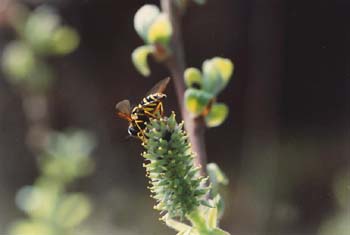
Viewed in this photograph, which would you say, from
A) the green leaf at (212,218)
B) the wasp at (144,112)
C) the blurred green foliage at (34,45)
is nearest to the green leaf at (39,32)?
the blurred green foliage at (34,45)

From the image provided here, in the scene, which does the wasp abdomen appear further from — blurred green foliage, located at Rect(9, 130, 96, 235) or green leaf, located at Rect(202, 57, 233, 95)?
blurred green foliage, located at Rect(9, 130, 96, 235)

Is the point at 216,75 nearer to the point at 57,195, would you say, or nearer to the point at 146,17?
the point at 146,17

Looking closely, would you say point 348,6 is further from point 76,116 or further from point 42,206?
point 42,206

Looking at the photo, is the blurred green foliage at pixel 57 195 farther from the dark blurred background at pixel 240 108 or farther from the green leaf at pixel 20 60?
the dark blurred background at pixel 240 108

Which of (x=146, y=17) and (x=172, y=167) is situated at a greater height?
(x=146, y=17)

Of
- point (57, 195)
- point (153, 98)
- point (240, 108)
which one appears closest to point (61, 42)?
point (57, 195)
